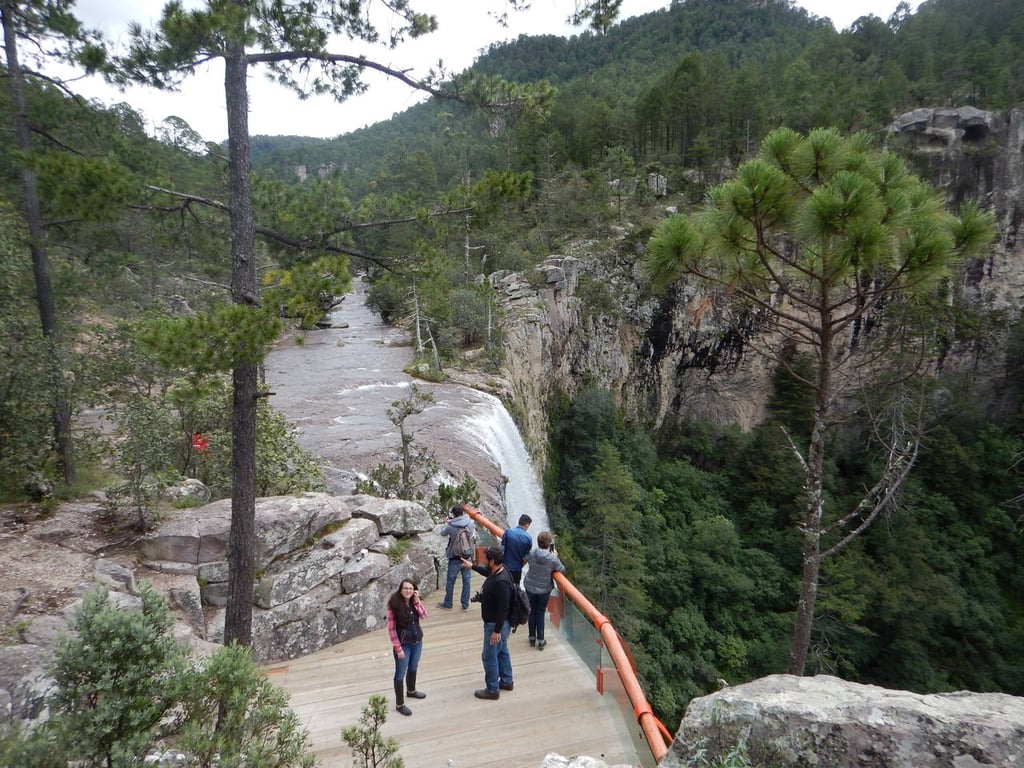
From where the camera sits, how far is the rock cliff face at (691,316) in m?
24.7

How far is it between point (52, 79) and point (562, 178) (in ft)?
105

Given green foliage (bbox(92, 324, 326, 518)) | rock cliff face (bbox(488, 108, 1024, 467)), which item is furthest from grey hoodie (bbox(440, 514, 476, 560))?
rock cliff face (bbox(488, 108, 1024, 467))

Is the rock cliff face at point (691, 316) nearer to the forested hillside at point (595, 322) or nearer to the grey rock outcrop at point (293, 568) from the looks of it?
the forested hillside at point (595, 322)

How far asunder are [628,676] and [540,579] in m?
1.37

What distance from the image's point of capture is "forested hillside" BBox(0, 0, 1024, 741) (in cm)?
534

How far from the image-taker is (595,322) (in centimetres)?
2723

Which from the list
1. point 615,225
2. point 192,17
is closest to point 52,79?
point 192,17

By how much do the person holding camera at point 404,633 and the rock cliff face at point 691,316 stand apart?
1724 centimetres

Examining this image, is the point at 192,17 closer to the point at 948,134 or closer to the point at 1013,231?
the point at 1013,231

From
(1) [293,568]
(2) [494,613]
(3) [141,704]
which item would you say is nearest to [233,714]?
(3) [141,704]

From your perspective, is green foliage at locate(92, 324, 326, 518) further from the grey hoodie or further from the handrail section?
the handrail section

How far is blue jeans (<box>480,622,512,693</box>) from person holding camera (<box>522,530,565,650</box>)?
550 millimetres

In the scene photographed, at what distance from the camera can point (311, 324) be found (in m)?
4.74

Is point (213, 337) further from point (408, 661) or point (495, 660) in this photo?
point (495, 660)
